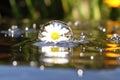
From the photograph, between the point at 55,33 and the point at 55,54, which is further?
the point at 55,33

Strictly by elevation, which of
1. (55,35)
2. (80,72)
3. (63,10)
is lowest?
(80,72)

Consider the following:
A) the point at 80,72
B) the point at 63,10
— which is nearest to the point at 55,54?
Result: the point at 80,72

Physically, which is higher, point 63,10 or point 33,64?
point 63,10

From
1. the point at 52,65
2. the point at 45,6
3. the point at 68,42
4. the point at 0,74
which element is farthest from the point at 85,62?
the point at 45,6

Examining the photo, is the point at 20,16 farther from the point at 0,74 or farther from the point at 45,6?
the point at 0,74

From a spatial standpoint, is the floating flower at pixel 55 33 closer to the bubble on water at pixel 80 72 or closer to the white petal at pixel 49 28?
the white petal at pixel 49 28

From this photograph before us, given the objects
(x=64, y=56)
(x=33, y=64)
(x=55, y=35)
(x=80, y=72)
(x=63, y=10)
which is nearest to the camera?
(x=80, y=72)

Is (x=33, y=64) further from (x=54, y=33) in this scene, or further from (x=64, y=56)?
(x=54, y=33)

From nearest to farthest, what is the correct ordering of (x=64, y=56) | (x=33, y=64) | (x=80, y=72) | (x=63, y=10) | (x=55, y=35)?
(x=80, y=72)
(x=33, y=64)
(x=64, y=56)
(x=55, y=35)
(x=63, y=10)
